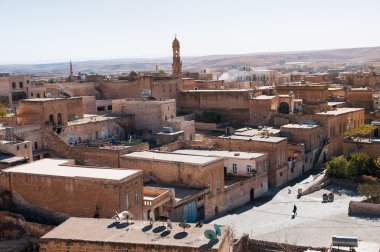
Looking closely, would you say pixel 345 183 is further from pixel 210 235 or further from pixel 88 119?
pixel 210 235

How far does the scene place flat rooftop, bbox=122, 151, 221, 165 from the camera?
1112 inches

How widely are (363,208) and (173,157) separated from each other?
423 inches

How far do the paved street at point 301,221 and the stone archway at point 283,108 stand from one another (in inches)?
598

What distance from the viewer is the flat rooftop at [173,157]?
28.2 metres

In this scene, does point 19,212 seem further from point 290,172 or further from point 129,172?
point 290,172

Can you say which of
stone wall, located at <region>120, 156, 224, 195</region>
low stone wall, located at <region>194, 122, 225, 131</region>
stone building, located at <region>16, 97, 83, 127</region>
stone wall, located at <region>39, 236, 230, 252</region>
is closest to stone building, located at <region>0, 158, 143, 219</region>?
stone wall, located at <region>120, 156, 224, 195</region>

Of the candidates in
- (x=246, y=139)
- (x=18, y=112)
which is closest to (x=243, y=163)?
(x=246, y=139)

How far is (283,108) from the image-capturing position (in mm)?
46906

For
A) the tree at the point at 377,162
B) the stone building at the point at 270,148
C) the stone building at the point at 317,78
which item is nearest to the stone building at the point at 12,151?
the stone building at the point at 270,148

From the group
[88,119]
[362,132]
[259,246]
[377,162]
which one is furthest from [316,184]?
[88,119]

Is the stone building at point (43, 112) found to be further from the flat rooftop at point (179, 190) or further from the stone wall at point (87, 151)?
the flat rooftop at point (179, 190)

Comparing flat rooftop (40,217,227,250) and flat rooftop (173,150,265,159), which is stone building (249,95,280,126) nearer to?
flat rooftop (173,150,265,159)

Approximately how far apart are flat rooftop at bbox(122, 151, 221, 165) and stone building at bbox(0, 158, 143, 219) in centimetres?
531

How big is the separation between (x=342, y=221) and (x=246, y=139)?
10.7 metres
